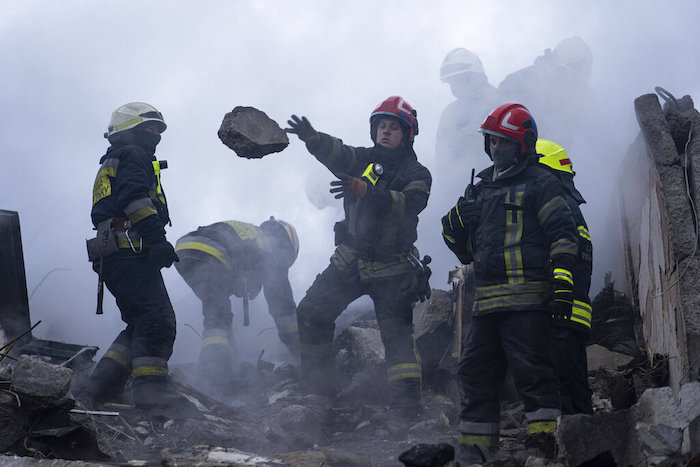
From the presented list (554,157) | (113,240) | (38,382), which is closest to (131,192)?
(113,240)

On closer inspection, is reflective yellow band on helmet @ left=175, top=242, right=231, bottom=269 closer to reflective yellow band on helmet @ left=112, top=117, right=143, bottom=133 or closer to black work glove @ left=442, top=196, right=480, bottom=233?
reflective yellow band on helmet @ left=112, top=117, right=143, bottom=133

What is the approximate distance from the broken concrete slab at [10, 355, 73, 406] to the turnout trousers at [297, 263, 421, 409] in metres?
2.07

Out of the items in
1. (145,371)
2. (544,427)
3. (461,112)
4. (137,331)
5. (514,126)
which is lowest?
(544,427)

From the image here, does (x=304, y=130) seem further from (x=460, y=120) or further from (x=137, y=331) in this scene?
(x=460, y=120)

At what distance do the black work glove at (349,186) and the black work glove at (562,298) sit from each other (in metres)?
1.60

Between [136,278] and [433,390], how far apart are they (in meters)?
2.66

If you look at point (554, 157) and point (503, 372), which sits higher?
point (554, 157)

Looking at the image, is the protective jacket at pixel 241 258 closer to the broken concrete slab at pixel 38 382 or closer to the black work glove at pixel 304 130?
the black work glove at pixel 304 130

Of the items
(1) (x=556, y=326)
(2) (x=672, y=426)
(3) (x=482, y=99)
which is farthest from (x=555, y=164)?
(3) (x=482, y=99)

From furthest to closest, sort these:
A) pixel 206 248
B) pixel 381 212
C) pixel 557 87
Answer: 1. pixel 557 87
2. pixel 206 248
3. pixel 381 212

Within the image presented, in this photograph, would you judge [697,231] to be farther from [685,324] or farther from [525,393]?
[525,393]

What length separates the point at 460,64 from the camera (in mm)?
12773

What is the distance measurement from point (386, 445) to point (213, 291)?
8.36 feet

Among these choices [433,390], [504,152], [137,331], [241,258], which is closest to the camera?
[504,152]
